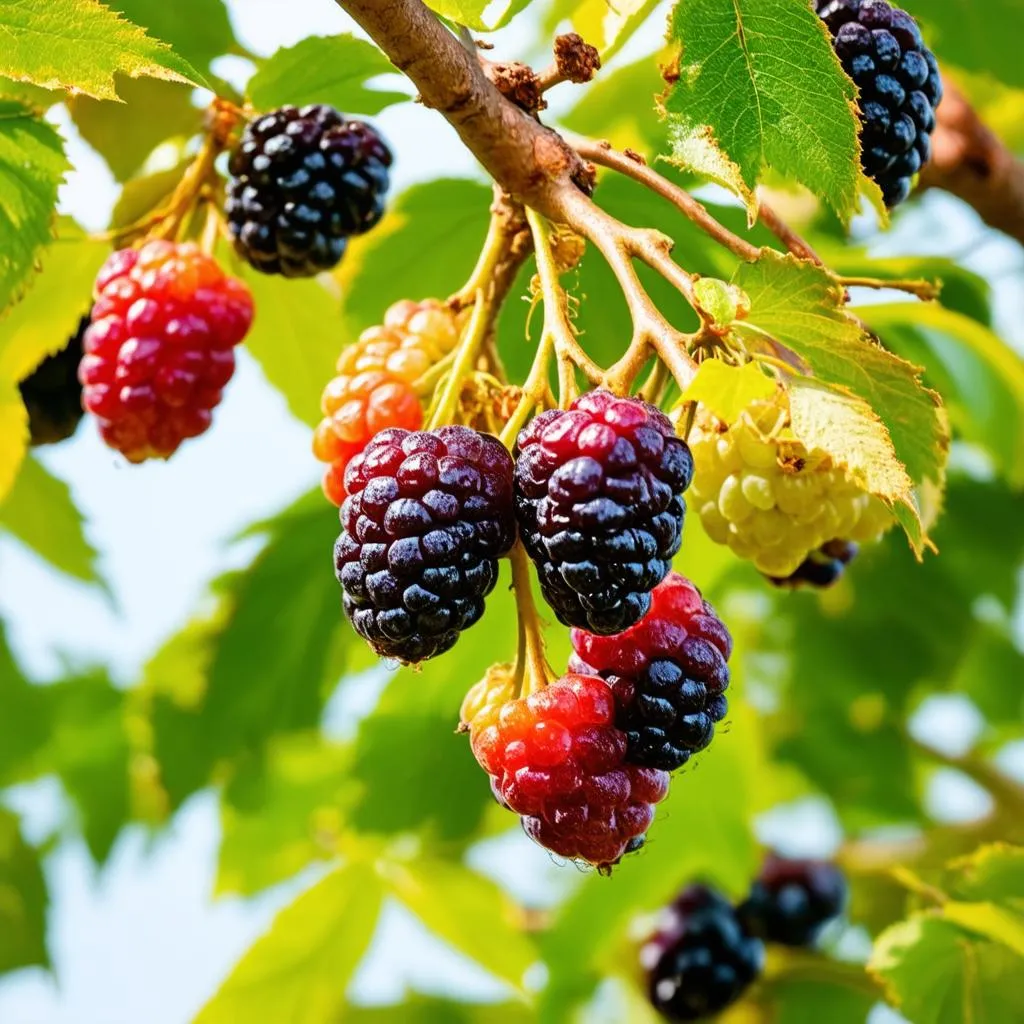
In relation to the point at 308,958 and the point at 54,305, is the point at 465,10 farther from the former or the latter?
the point at 308,958

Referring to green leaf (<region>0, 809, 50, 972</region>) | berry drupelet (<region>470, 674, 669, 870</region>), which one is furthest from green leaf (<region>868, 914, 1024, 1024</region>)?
green leaf (<region>0, 809, 50, 972</region>)

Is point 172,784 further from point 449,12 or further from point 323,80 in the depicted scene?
point 449,12

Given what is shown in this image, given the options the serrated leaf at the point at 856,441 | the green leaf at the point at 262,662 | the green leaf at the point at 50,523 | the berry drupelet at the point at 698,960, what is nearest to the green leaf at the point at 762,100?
the serrated leaf at the point at 856,441

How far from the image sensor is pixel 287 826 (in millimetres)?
2664

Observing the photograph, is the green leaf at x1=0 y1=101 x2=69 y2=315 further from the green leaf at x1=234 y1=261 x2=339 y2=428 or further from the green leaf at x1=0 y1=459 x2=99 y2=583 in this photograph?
the green leaf at x1=0 y1=459 x2=99 y2=583

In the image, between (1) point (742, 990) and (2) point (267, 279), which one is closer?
(2) point (267, 279)

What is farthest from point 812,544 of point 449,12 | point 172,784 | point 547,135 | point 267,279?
point 172,784

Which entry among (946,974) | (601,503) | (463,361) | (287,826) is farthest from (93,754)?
(601,503)

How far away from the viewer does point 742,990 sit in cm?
239

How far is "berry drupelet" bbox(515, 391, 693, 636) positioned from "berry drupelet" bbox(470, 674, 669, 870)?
0.07 metres

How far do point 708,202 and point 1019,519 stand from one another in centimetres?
143

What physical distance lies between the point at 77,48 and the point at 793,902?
2.01 metres

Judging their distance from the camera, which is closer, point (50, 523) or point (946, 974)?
point (946, 974)

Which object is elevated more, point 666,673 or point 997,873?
point 666,673
